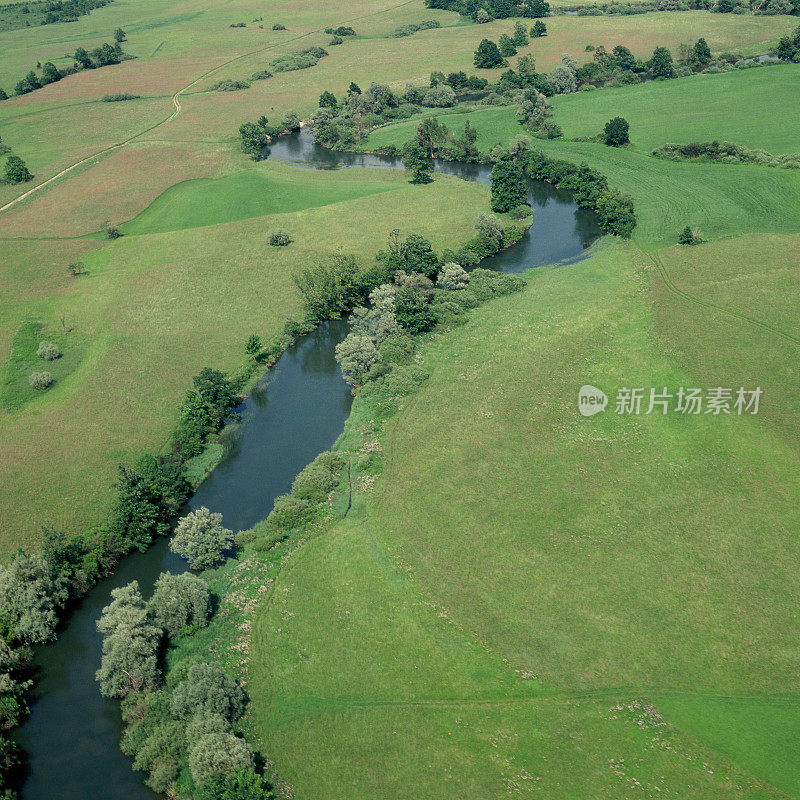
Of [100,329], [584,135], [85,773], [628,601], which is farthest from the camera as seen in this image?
[584,135]

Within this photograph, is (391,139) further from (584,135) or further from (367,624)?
(367,624)

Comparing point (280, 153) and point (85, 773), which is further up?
point (280, 153)

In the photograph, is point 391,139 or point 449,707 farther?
point 391,139

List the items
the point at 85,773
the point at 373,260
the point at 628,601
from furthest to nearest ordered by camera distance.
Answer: the point at 373,260 < the point at 628,601 < the point at 85,773

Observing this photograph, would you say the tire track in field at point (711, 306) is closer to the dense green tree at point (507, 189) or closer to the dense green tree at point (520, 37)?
the dense green tree at point (507, 189)

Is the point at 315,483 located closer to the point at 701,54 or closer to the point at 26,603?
the point at 26,603

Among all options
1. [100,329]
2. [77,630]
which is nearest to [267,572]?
[77,630]


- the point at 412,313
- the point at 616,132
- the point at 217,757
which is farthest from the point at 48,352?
the point at 616,132
